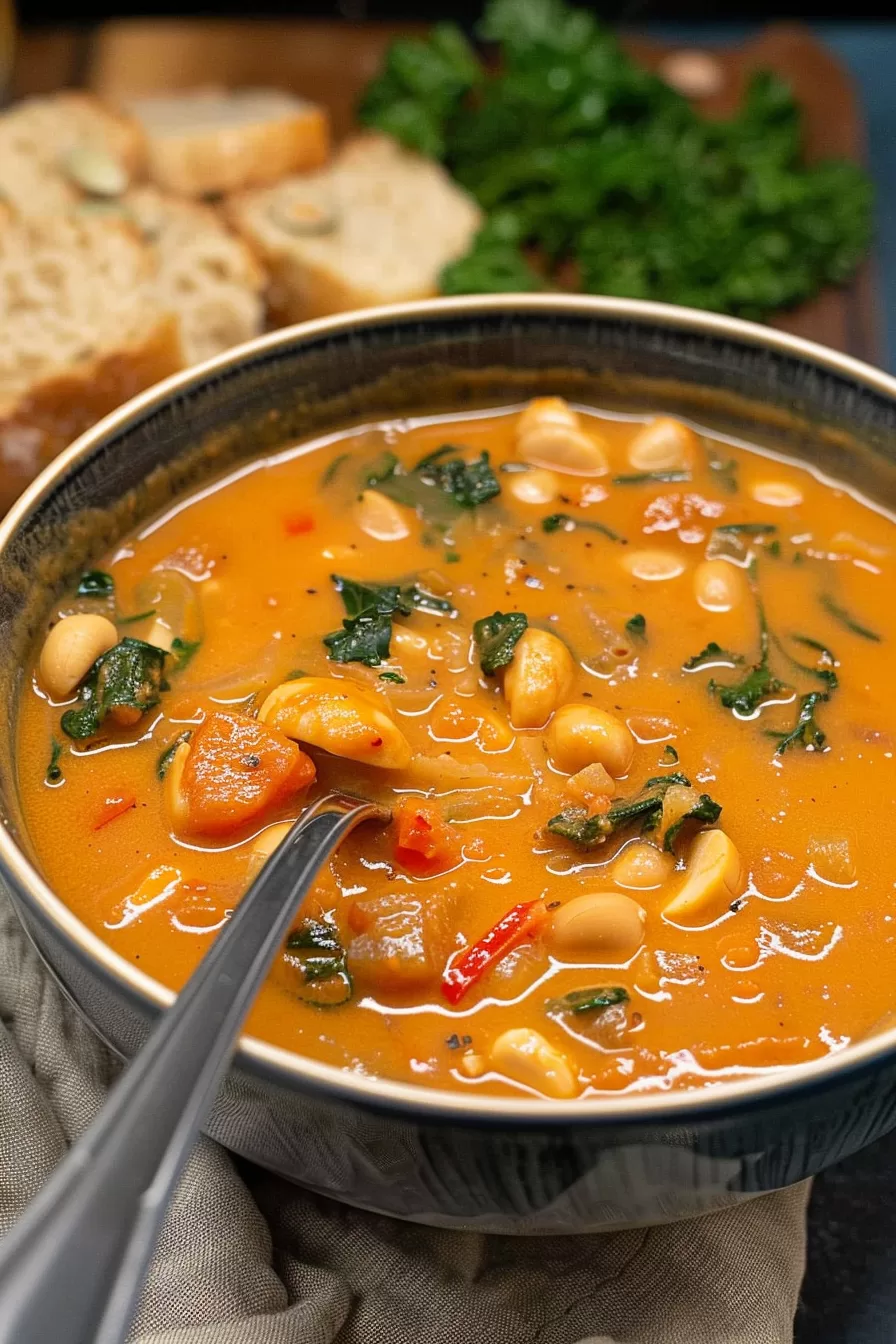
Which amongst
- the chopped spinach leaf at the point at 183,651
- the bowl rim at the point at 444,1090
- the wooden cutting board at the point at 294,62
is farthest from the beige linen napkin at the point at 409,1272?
the wooden cutting board at the point at 294,62

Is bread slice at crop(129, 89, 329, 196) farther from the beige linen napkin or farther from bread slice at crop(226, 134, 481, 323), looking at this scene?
the beige linen napkin

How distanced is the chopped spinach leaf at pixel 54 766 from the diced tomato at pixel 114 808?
0.10 meters

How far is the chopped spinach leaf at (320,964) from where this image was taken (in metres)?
1.92

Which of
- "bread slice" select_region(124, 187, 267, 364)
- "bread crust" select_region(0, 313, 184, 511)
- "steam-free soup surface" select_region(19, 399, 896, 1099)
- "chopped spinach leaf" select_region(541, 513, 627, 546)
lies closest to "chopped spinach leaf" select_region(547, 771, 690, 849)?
"steam-free soup surface" select_region(19, 399, 896, 1099)

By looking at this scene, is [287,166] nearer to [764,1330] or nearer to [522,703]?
[522,703]

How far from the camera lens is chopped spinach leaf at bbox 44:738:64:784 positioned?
2.22m

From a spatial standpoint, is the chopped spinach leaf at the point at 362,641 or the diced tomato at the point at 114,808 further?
the chopped spinach leaf at the point at 362,641

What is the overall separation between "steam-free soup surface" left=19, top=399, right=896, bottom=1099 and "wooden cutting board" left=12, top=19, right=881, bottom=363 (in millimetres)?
2301

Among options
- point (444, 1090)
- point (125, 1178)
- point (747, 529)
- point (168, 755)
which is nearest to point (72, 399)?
point (168, 755)

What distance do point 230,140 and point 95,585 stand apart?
2.34 m

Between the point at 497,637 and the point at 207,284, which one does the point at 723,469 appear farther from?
the point at 207,284

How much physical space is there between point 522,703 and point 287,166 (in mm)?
2850

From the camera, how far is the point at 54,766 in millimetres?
2234

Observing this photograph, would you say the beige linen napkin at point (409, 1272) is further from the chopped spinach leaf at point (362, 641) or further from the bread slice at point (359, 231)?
the bread slice at point (359, 231)
